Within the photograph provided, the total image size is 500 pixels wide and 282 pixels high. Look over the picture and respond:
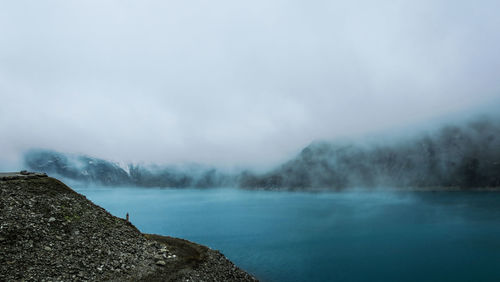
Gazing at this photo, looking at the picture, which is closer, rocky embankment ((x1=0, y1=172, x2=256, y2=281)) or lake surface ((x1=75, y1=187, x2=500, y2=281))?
rocky embankment ((x1=0, y1=172, x2=256, y2=281))

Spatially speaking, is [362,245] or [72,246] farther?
[362,245]

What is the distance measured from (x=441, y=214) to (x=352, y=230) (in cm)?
5837

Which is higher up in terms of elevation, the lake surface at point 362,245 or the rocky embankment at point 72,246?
the rocky embankment at point 72,246

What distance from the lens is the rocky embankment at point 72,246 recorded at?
21828mm

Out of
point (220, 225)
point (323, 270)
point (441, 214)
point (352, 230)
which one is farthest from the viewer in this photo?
point (441, 214)

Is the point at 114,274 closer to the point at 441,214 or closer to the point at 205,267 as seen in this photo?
the point at 205,267

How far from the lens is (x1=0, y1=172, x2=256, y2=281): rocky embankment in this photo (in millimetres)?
21828

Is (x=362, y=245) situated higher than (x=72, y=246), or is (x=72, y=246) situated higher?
(x=72, y=246)

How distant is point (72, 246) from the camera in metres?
25.1

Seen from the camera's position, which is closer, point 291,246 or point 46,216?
point 46,216

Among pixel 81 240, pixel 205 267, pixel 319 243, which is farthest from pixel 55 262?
pixel 319 243

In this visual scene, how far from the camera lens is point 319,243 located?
7331 cm

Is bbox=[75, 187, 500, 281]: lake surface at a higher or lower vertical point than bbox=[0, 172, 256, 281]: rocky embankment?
lower

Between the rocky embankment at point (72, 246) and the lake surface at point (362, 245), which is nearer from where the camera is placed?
the rocky embankment at point (72, 246)
